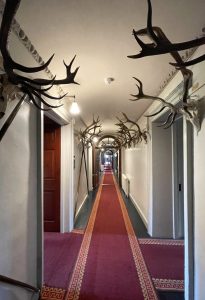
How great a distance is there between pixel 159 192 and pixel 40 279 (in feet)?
8.11

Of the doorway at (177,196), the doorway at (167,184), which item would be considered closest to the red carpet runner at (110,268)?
the doorway at (167,184)

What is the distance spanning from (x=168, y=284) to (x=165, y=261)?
0.56 m

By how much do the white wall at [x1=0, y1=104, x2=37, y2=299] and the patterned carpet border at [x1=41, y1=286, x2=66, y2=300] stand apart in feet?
0.91

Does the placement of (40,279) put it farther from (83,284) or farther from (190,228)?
(190,228)

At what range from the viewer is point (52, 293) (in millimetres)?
2334

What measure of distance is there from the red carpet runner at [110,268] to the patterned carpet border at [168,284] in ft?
0.25

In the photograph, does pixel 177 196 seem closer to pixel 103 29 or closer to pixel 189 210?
pixel 189 210

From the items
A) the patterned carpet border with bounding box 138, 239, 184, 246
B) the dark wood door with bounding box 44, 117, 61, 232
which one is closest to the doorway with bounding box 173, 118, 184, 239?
the patterned carpet border with bounding box 138, 239, 184, 246

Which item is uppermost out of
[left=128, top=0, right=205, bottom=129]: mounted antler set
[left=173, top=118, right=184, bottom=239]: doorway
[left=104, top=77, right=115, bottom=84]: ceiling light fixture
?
[left=104, top=77, right=115, bottom=84]: ceiling light fixture

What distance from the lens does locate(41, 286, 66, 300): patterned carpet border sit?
2268 mm

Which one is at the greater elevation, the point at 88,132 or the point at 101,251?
the point at 88,132

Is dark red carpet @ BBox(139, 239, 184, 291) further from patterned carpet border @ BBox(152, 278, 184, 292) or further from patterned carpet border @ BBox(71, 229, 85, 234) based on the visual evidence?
patterned carpet border @ BBox(71, 229, 85, 234)

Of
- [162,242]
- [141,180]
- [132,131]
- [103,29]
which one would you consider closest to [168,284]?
[162,242]

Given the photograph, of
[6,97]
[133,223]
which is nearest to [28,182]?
[6,97]
